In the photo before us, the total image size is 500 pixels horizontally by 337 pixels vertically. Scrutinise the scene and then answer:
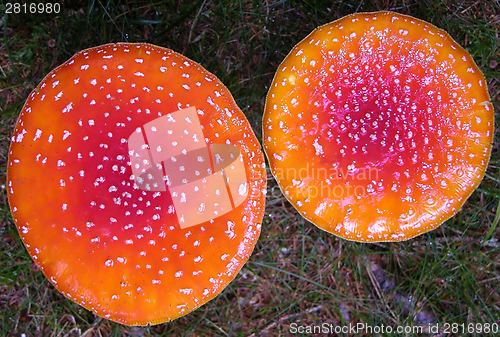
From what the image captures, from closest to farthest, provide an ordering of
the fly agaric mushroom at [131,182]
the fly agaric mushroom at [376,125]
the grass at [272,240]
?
the fly agaric mushroom at [131,182] < the fly agaric mushroom at [376,125] < the grass at [272,240]

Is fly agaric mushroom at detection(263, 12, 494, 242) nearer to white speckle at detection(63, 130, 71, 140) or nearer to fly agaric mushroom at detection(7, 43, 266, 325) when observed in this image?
fly agaric mushroom at detection(7, 43, 266, 325)

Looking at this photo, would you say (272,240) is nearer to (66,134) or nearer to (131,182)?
(131,182)

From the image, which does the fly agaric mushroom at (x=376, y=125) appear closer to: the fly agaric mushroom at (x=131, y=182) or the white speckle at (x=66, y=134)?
the fly agaric mushroom at (x=131, y=182)

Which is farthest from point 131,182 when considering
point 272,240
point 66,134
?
point 272,240

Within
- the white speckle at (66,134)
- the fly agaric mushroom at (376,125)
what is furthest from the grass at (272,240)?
the white speckle at (66,134)

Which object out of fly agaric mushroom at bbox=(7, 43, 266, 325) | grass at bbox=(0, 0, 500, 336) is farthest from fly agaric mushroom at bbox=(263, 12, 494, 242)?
grass at bbox=(0, 0, 500, 336)

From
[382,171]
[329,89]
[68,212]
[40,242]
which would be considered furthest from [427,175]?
[40,242]
